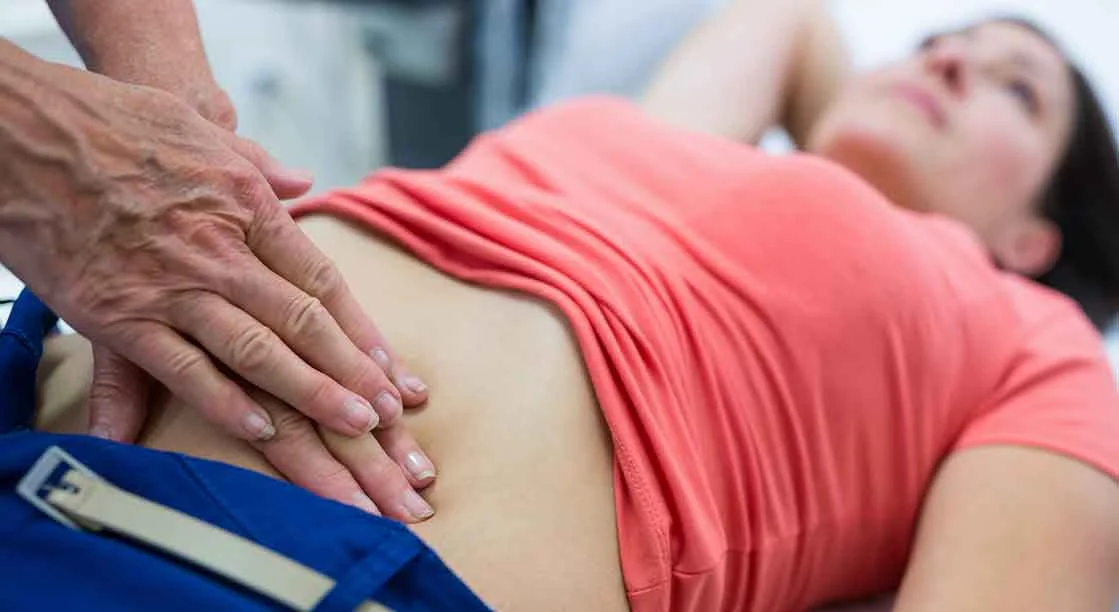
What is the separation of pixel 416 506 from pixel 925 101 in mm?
888

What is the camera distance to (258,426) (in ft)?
2.29

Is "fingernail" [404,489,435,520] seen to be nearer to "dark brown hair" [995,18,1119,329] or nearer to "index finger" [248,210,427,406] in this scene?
"index finger" [248,210,427,406]

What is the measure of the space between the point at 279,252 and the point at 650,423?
0.97 ft

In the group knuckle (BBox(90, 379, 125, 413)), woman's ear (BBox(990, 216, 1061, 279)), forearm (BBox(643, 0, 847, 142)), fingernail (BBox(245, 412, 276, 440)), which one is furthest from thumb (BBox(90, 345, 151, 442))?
woman's ear (BBox(990, 216, 1061, 279))

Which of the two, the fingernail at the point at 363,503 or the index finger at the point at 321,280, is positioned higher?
the index finger at the point at 321,280

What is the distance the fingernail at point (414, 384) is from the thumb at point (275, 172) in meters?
0.18

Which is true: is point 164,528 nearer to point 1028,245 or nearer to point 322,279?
point 322,279

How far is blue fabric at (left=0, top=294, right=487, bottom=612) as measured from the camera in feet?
2.06

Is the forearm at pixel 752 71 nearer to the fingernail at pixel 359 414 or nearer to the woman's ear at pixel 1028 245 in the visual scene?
the woman's ear at pixel 1028 245

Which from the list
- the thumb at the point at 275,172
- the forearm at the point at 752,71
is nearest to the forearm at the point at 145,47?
the thumb at the point at 275,172

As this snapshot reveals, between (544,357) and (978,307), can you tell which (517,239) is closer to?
(544,357)

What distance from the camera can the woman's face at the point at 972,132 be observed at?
4.24 ft

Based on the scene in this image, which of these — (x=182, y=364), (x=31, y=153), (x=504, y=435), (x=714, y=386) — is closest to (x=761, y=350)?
(x=714, y=386)

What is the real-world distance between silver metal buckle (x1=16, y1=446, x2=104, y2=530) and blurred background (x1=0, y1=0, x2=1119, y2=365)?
108 cm
